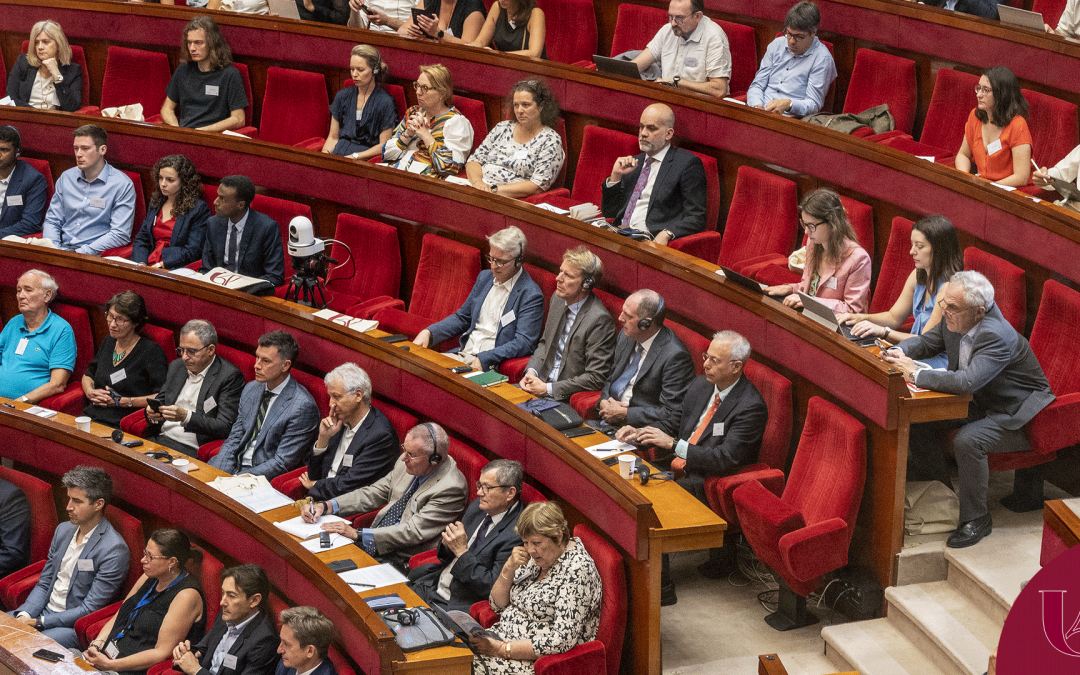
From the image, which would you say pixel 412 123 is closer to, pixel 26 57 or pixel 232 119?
pixel 232 119

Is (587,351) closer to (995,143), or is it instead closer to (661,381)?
(661,381)

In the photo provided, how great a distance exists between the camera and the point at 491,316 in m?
2.51

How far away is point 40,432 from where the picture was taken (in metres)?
2.44

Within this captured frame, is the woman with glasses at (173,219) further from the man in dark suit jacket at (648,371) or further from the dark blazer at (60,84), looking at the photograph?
the man in dark suit jacket at (648,371)

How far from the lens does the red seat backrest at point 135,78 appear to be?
341 cm

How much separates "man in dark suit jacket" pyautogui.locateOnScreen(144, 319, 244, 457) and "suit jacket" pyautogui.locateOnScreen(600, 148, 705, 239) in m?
0.94

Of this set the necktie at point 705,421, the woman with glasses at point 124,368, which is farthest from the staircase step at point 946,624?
the woman with glasses at point 124,368

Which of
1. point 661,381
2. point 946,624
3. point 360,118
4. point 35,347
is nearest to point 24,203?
point 35,347

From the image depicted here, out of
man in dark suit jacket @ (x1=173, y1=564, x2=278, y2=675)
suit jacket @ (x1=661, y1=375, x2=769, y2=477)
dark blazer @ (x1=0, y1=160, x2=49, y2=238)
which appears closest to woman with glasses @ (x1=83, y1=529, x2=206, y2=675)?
man in dark suit jacket @ (x1=173, y1=564, x2=278, y2=675)

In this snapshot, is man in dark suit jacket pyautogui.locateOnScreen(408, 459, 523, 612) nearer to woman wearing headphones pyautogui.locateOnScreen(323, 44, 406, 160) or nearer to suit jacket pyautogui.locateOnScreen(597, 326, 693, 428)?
suit jacket pyautogui.locateOnScreen(597, 326, 693, 428)

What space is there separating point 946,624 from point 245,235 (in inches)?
69.5

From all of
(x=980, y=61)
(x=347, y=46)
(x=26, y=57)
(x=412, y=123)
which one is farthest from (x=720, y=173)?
(x=26, y=57)

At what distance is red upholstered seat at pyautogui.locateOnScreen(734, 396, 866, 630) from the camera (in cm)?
187

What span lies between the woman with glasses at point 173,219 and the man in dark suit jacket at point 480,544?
1224 mm
